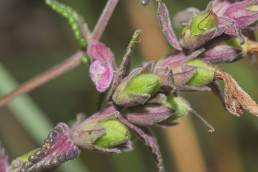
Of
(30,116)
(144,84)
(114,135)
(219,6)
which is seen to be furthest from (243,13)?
(30,116)

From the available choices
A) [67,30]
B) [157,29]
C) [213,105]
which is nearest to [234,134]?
[213,105]

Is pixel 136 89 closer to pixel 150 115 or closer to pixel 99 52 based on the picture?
pixel 150 115

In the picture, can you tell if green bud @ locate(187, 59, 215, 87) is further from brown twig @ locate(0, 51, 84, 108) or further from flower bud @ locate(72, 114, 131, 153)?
brown twig @ locate(0, 51, 84, 108)

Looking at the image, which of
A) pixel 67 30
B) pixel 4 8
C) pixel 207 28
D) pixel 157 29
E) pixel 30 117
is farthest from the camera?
pixel 4 8

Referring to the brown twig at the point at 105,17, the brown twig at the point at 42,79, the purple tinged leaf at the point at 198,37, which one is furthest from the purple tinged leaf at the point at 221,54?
the brown twig at the point at 42,79

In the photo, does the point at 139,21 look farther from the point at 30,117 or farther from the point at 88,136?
the point at 88,136

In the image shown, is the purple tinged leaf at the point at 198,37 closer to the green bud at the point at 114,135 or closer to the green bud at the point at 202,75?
the green bud at the point at 202,75
